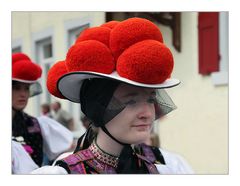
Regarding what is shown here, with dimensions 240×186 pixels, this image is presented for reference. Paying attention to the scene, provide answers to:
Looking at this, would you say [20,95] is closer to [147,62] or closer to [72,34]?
[72,34]

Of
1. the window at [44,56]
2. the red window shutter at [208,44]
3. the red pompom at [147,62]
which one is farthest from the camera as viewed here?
the red window shutter at [208,44]

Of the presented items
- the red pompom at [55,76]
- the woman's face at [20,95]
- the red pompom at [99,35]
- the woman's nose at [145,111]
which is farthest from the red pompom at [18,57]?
the woman's nose at [145,111]

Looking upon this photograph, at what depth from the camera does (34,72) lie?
2.69m

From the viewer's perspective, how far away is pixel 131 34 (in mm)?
1453

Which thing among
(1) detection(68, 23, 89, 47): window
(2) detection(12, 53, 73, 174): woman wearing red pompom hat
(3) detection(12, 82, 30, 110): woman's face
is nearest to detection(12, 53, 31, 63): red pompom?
(2) detection(12, 53, 73, 174): woman wearing red pompom hat

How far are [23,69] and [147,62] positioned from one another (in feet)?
4.30

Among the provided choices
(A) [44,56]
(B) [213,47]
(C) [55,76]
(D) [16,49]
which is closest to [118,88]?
(C) [55,76]

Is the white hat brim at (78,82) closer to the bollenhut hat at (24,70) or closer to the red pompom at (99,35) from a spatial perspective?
the red pompom at (99,35)

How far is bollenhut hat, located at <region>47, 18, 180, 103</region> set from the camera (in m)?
1.42

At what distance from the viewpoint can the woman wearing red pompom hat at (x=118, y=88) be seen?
56.3 inches

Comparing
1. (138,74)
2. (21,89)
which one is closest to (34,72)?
(21,89)

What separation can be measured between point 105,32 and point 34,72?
122 cm

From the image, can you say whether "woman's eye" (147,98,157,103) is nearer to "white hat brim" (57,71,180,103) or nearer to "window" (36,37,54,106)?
"white hat brim" (57,71,180,103)

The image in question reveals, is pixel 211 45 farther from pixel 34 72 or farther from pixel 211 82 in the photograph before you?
pixel 34 72
